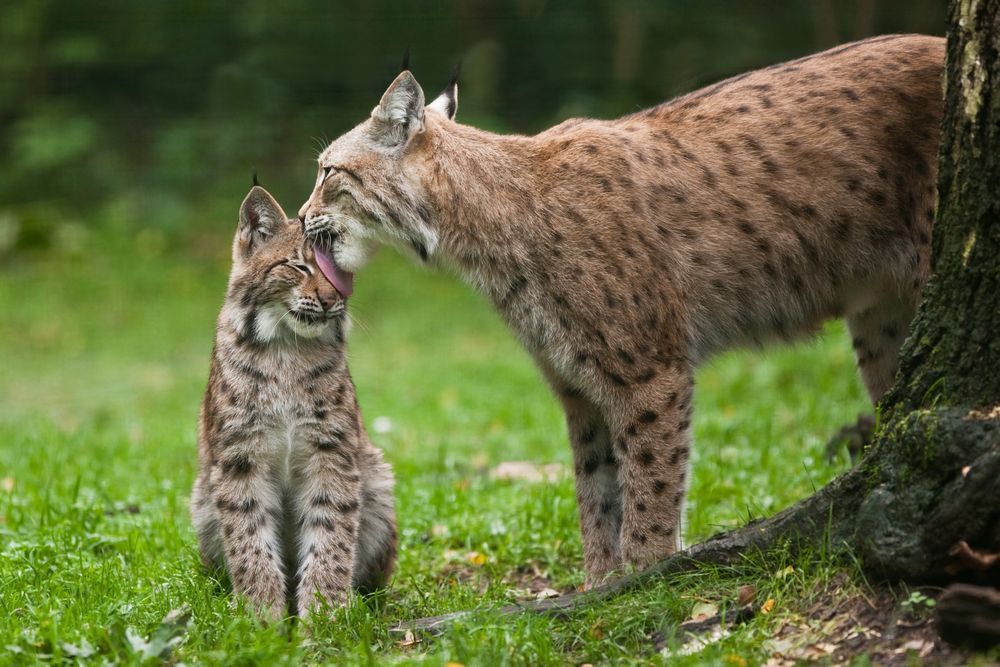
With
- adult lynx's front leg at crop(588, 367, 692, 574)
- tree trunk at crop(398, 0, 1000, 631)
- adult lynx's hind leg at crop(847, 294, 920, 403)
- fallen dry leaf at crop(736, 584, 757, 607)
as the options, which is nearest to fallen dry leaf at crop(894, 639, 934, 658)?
tree trunk at crop(398, 0, 1000, 631)

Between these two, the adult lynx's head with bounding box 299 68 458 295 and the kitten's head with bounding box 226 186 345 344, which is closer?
the kitten's head with bounding box 226 186 345 344

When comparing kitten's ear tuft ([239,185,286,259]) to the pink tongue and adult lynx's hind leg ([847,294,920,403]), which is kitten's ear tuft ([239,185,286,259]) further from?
adult lynx's hind leg ([847,294,920,403])

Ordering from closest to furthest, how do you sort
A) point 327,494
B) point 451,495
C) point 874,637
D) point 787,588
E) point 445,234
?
1. point 874,637
2. point 787,588
3. point 327,494
4. point 445,234
5. point 451,495

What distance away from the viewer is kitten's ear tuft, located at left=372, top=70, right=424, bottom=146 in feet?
18.2

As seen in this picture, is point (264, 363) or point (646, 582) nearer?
point (646, 582)

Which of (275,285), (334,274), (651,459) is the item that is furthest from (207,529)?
(651,459)

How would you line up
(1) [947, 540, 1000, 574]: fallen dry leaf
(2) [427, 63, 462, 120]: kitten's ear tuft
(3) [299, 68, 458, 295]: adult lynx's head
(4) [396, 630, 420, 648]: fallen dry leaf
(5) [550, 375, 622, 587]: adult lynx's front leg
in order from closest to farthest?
(1) [947, 540, 1000, 574]: fallen dry leaf < (4) [396, 630, 420, 648]: fallen dry leaf < (3) [299, 68, 458, 295]: adult lynx's head < (5) [550, 375, 622, 587]: adult lynx's front leg < (2) [427, 63, 462, 120]: kitten's ear tuft

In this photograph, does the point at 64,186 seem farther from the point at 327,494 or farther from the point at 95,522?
the point at 327,494

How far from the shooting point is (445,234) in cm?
565

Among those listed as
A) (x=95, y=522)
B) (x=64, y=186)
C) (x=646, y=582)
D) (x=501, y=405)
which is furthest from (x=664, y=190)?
(x=64, y=186)

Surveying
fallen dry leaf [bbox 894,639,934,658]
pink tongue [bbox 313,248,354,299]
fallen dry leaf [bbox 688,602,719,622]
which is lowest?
fallen dry leaf [bbox 894,639,934,658]

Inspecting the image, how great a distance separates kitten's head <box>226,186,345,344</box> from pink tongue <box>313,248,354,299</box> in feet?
0.07

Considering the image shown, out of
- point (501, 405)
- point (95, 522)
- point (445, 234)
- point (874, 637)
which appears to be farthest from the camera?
point (501, 405)

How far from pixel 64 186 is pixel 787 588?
687 inches
